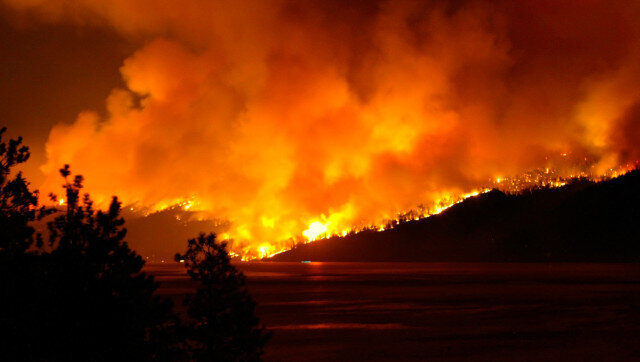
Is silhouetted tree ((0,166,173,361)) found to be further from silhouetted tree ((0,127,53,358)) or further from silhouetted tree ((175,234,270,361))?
silhouetted tree ((175,234,270,361))

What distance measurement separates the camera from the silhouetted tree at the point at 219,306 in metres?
17.2

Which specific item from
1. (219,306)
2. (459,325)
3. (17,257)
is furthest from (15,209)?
(459,325)

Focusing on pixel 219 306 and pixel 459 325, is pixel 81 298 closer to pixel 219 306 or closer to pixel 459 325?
pixel 219 306

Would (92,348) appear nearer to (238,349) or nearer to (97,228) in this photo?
(97,228)

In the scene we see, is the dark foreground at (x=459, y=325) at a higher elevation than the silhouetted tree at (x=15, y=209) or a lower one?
lower

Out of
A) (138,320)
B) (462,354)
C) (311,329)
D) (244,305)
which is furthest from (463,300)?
(138,320)

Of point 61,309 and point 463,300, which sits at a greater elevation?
point 61,309

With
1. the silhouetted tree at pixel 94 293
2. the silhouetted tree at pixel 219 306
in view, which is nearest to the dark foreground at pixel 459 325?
the silhouetted tree at pixel 219 306

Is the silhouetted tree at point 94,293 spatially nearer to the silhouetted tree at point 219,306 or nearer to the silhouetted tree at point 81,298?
the silhouetted tree at point 81,298

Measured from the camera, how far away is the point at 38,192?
12273 millimetres

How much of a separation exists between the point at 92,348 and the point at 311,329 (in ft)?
152

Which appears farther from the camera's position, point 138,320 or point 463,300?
point 463,300

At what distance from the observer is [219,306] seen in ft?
57.7

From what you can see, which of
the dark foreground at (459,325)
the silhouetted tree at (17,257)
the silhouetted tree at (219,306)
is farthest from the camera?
the dark foreground at (459,325)
